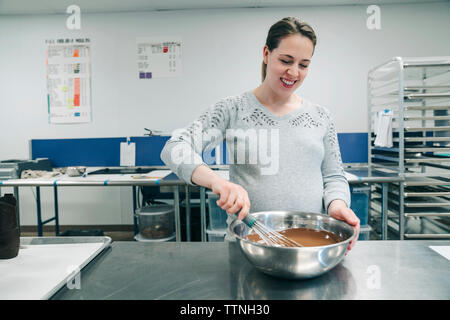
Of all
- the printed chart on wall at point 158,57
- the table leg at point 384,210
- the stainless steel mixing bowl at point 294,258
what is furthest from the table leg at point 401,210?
the printed chart on wall at point 158,57

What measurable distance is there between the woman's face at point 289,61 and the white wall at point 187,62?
2.59 meters

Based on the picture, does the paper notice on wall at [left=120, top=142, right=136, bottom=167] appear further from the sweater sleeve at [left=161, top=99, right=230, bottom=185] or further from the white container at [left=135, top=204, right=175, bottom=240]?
the sweater sleeve at [left=161, top=99, right=230, bottom=185]

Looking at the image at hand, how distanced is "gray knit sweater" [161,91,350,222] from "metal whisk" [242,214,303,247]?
303 millimetres

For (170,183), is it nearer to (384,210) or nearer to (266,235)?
(384,210)

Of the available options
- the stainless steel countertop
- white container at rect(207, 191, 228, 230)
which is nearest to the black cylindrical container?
the stainless steel countertop

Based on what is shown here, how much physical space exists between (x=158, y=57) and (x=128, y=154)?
119 cm

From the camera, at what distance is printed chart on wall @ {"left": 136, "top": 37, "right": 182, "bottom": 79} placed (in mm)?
3613

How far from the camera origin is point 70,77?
3.68 metres

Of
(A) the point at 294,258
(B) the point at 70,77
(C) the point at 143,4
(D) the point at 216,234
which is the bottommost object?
(D) the point at 216,234

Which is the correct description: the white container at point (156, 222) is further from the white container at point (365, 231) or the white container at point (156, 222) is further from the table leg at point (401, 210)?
the table leg at point (401, 210)

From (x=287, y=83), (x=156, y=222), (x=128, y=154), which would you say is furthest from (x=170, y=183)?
(x=287, y=83)

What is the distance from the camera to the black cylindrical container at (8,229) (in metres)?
0.82

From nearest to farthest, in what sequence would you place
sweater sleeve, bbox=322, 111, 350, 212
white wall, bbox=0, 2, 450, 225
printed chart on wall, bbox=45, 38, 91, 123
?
sweater sleeve, bbox=322, 111, 350, 212 → white wall, bbox=0, 2, 450, 225 → printed chart on wall, bbox=45, 38, 91, 123
